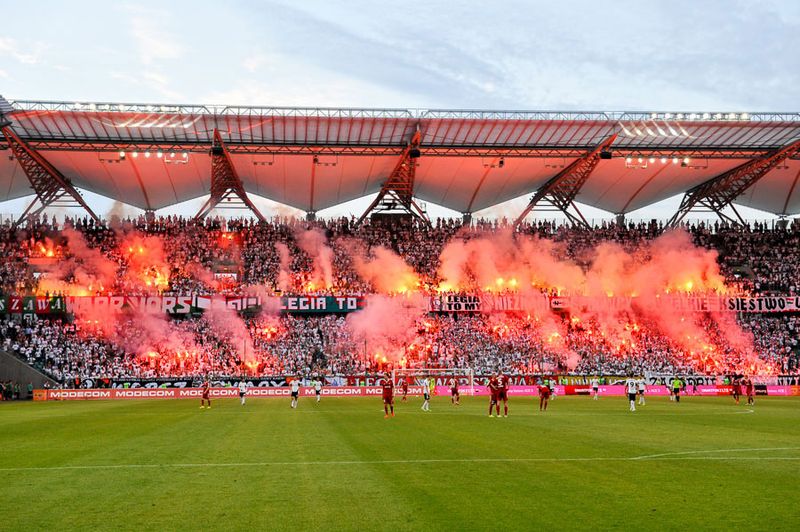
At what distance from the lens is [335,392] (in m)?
50.9

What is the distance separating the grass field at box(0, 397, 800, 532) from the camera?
31.8ft

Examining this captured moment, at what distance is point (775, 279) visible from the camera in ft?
218

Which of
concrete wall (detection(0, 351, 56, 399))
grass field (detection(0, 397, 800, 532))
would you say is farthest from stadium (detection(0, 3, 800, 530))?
grass field (detection(0, 397, 800, 532))

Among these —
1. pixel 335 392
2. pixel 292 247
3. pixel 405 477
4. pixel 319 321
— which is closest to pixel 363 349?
pixel 319 321

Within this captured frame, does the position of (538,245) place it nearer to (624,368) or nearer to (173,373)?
(624,368)

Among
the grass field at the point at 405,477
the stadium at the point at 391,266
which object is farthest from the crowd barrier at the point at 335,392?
the grass field at the point at 405,477

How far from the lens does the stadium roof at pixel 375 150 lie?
178 ft

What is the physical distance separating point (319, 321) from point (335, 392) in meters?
11.2

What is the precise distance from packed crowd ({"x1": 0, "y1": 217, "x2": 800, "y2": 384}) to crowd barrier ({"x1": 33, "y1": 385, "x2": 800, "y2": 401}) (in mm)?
2752

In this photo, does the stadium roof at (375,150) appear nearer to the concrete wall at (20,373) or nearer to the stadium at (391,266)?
the stadium at (391,266)

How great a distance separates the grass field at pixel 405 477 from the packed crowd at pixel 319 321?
3305 centimetres

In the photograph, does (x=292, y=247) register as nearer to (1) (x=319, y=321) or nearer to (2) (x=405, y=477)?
(1) (x=319, y=321)

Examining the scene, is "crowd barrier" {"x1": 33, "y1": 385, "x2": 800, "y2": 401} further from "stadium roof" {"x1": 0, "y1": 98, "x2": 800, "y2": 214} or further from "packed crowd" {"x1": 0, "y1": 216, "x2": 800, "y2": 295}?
"stadium roof" {"x1": 0, "y1": 98, "x2": 800, "y2": 214}

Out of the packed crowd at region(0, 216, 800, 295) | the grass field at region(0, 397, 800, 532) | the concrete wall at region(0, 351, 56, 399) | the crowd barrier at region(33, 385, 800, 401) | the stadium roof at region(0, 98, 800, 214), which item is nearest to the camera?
the grass field at region(0, 397, 800, 532)
